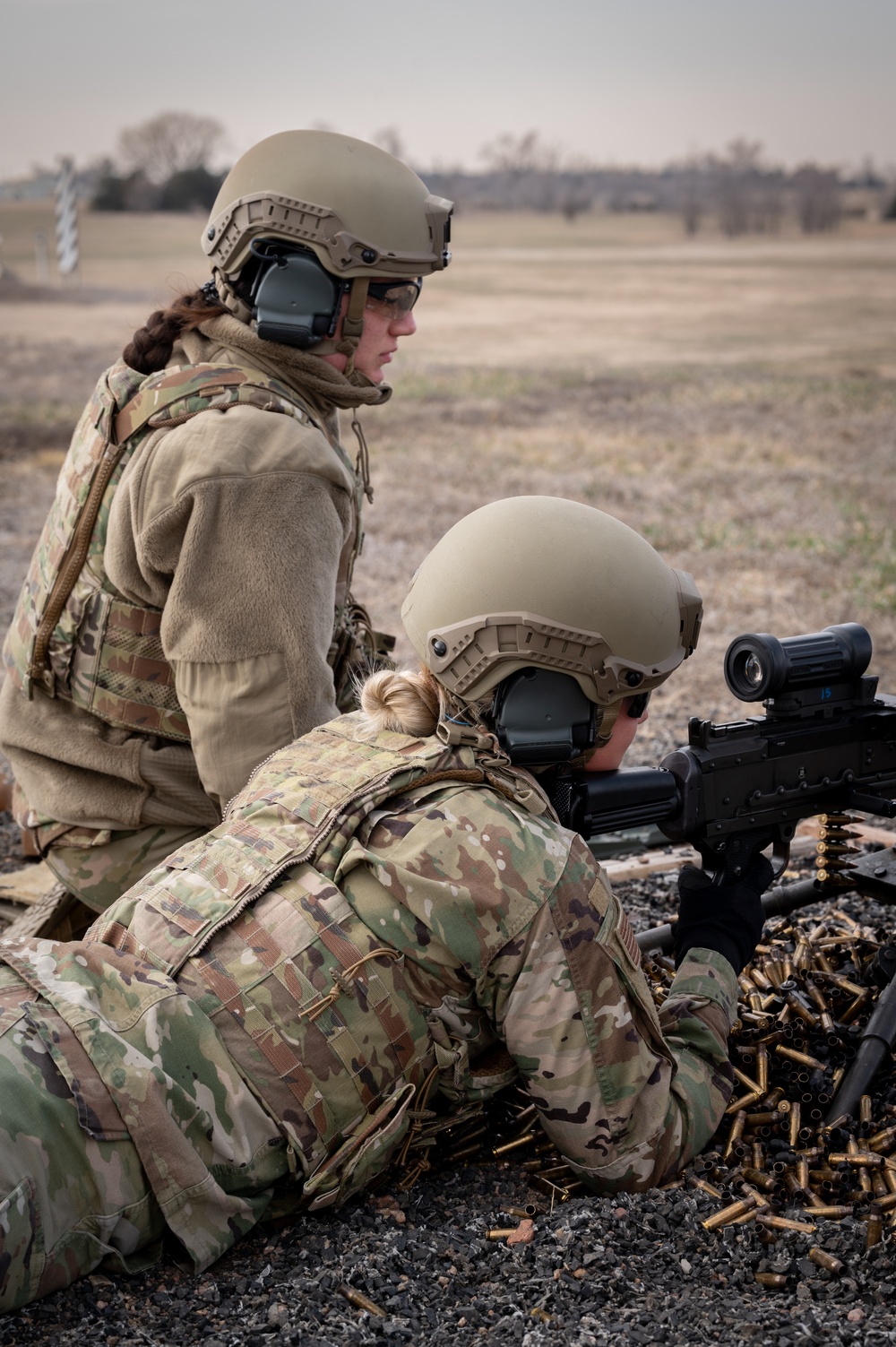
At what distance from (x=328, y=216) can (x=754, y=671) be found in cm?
187

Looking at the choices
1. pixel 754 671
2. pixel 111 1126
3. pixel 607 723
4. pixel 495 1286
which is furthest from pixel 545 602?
pixel 495 1286

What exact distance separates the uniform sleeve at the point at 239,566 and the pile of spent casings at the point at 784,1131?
1.30m

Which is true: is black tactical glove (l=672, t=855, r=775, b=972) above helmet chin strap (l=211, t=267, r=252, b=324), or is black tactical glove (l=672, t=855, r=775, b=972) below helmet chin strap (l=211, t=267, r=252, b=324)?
below

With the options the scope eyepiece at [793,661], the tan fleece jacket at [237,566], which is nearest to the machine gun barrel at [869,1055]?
the scope eyepiece at [793,661]

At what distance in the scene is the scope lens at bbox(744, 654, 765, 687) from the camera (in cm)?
371

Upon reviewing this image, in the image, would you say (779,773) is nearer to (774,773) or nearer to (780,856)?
(774,773)

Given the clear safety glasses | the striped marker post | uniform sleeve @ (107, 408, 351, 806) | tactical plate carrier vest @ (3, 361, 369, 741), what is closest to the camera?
uniform sleeve @ (107, 408, 351, 806)

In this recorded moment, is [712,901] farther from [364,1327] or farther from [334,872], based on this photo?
[364,1327]

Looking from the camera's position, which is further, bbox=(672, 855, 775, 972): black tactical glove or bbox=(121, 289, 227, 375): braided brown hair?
bbox=(121, 289, 227, 375): braided brown hair

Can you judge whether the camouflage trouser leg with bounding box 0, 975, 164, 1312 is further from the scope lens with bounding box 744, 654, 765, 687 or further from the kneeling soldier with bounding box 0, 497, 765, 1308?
the scope lens with bounding box 744, 654, 765, 687

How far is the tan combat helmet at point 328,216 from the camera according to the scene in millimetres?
4082

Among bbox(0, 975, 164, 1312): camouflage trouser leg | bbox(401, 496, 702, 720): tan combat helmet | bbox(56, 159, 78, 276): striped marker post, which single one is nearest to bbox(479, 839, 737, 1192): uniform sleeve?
bbox(401, 496, 702, 720): tan combat helmet

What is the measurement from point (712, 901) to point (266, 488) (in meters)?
1.72

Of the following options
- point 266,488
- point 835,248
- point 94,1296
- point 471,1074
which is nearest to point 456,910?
point 471,1074
